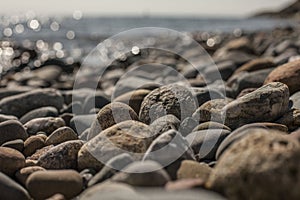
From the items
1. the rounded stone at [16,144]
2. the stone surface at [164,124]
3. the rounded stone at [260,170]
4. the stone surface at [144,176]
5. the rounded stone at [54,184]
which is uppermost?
the rounded stone at [260,170]

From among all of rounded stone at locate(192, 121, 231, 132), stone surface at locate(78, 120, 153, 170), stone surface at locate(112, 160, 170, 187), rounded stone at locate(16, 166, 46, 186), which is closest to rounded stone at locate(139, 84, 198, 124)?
rounded stone at locate(192, 121, 231, 132)

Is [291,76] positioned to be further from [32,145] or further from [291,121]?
[32,145]

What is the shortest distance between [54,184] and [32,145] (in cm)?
137

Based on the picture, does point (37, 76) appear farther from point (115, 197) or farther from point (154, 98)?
point (115, 197)

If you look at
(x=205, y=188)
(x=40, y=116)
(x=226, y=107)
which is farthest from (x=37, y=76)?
(x=205, y=188)

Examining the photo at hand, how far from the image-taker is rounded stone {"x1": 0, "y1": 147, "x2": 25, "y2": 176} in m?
3.50

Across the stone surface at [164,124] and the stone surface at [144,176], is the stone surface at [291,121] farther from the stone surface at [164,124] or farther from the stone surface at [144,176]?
the stone surface at [144,176]

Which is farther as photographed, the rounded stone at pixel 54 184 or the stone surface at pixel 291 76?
the stone surface at pixel 291 76

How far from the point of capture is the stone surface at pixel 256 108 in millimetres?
3930

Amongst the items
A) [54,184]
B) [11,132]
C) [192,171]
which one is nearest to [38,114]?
[11,132]

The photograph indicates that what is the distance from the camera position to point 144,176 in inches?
102

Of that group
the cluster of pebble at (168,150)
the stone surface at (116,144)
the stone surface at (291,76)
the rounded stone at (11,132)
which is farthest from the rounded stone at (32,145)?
the stone surface at (291,76)

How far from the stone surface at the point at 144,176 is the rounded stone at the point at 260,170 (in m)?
0.28

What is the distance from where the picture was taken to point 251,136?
255 centimetres
